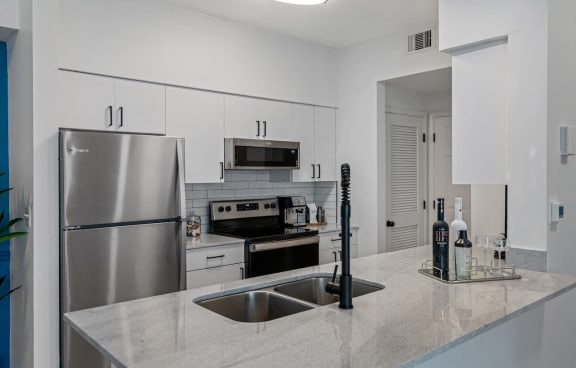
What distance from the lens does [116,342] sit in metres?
1.29

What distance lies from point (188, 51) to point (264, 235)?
63.8 inches

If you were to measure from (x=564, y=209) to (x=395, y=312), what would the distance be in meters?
1.38

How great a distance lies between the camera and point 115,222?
2664mm

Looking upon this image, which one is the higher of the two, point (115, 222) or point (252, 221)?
point (115, 222)

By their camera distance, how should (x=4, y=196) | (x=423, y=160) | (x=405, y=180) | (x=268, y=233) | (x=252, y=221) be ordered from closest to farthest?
1. (x=4, y=196)
2. (x=268, y=233)
3. (x=252, y=221)
4. (x=405, y=180)
5. (x=423, y=160)

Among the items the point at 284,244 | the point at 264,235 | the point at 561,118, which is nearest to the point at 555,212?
the point at 561,118

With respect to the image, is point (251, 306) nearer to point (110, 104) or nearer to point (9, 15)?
point (110, 104)

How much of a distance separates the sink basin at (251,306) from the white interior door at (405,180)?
2899 millimetres

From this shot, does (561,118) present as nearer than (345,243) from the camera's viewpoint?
No

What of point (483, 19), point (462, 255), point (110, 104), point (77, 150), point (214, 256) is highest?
point (483, 19)

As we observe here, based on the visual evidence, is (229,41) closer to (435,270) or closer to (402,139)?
(402,139)

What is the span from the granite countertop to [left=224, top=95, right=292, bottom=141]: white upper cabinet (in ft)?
6.82

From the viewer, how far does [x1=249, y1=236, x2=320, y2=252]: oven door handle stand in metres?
3.44

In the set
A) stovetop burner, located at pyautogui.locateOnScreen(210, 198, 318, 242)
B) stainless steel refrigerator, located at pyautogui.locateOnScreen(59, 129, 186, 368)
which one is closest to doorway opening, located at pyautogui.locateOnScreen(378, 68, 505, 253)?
stovetop burner, located at pyautogui.locateOnScreen(210, 198, 318, 242)
